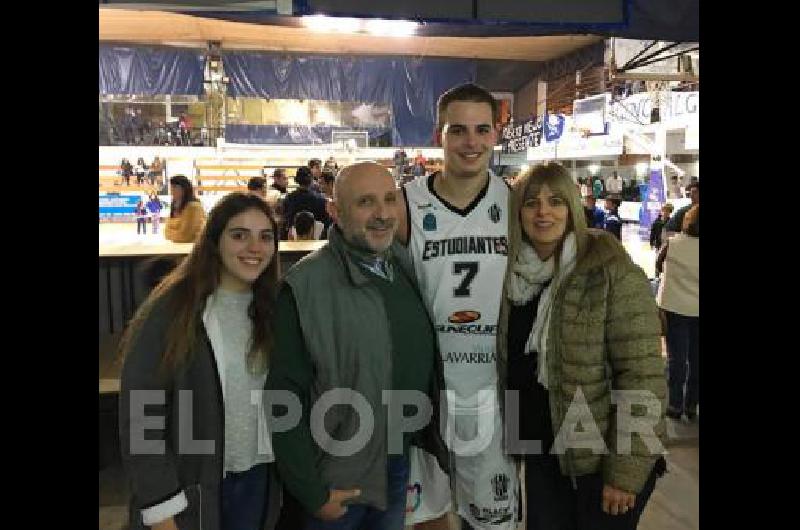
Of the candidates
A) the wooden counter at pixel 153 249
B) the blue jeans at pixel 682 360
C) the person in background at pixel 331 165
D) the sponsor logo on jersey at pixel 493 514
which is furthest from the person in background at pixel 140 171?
the sponsor logo on jersey at pixel 493 514

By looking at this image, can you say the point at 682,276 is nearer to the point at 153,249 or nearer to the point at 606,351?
the point at 606,351

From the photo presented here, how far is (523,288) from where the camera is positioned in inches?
83.7

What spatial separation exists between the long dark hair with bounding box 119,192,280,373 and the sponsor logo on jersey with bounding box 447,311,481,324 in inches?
25.2

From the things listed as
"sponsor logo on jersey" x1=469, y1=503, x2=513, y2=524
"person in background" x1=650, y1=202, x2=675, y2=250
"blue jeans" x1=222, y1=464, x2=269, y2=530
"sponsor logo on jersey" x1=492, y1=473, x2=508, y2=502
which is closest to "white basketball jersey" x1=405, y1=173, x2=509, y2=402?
"sponsor logo on jersey" x1=492, y1=473, x2=508, y2=502

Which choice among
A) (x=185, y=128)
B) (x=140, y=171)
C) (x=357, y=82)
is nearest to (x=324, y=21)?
(x=140, y=171)

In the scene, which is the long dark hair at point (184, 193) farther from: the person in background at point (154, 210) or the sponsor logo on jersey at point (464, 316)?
the person in background at point (154, 210)

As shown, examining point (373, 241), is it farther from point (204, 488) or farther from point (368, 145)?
point (368, 145)

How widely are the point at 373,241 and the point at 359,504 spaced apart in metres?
0.80

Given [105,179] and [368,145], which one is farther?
[368,145]

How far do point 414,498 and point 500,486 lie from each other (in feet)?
1.04

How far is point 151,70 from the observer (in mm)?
14430

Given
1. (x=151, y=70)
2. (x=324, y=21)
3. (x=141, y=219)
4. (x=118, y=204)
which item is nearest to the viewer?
(x=324, y=21)

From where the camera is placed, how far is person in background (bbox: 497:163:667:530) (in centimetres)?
192
